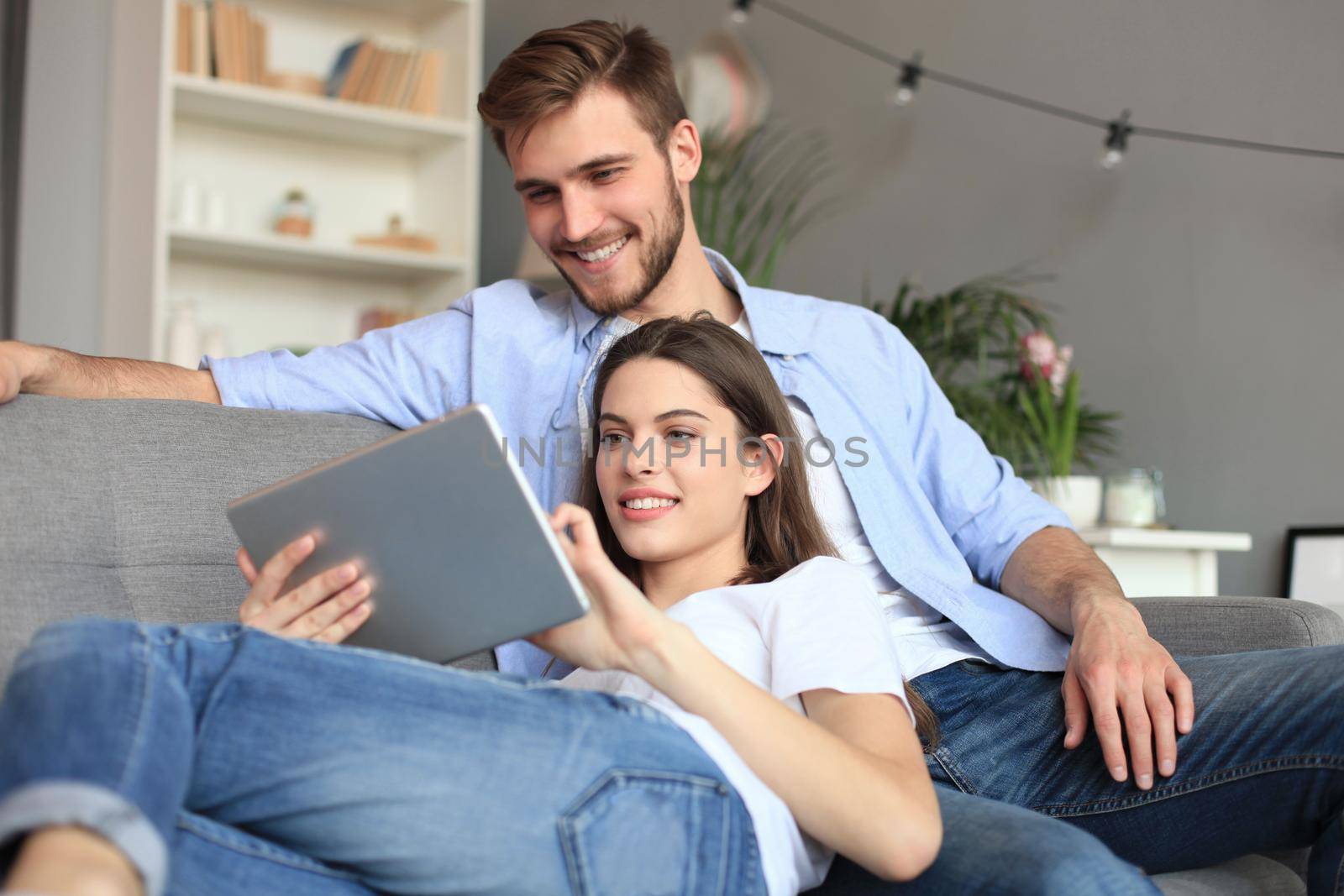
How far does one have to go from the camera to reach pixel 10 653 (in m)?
1.12

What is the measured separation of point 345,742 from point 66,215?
331 cm

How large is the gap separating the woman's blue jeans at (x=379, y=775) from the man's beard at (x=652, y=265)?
33.2 inches

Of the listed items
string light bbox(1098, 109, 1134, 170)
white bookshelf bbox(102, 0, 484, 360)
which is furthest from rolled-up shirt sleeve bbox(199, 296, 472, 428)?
white bookshelf bbox(102, 0, 484, 360)

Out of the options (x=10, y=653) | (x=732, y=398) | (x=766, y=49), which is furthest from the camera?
(x=766, y=49)

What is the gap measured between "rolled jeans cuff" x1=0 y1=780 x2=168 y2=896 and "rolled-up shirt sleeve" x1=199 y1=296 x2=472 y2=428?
85cm

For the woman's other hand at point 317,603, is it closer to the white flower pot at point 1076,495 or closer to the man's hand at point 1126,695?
the man's hand at point 1126,695

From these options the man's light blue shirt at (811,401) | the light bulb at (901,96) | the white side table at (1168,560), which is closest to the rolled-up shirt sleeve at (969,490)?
the man's light blue shirt at (811,401)

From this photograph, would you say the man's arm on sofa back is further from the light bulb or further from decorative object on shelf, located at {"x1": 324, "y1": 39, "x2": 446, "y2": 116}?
decorative object on shelf, located at {"x1": 324, "y1": 39, "x2": 446, "y2": 116}

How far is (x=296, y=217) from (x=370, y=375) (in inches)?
86.2

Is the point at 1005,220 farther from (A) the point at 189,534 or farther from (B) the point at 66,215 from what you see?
(B) the point at 66,215

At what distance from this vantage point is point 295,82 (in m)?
3.51

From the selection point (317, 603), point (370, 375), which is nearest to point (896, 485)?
point (370, 375)

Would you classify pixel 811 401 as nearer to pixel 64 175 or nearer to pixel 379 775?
pixel 379 775

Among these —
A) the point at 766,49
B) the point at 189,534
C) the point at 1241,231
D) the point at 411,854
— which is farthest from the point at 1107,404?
the point at 411,854
